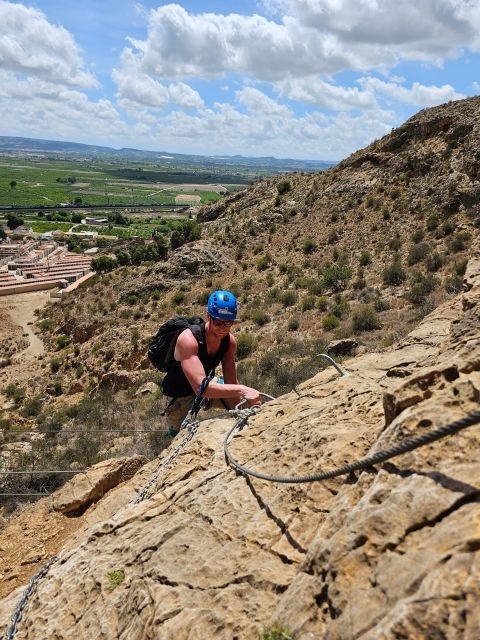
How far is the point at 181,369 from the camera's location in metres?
4.82

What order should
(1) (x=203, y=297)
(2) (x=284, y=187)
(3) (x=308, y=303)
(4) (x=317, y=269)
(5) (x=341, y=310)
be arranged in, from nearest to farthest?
(5) (x=341, y=310) < (3) (x=308, y=303) < (1) (x=203, y=297) < (4) (x=317, y=269) < (2) (x=284, y=187)

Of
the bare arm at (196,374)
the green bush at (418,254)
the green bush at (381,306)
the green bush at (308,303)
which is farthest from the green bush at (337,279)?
the bare arm at (196,374)

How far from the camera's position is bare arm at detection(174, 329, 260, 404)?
4.27m

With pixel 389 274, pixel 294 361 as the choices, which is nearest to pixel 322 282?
pixel 389 274

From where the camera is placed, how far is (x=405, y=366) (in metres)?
4.20

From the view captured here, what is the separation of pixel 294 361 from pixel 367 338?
223 centimetres

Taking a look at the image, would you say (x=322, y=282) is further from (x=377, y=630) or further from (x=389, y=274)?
(x=377, y=630)

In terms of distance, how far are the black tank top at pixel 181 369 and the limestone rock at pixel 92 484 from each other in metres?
2.40

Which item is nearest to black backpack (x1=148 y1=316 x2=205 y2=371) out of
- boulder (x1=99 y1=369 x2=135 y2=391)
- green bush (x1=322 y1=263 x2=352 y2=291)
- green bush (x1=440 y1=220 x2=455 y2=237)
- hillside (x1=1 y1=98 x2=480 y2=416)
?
hillside (x1=1 y1=98 x2=480 y2=416)

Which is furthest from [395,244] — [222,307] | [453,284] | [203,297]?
[222,307]

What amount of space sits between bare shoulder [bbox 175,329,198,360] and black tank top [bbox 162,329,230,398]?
6.3 inches

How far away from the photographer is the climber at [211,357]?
4.30 metres

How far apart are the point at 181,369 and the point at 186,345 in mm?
556

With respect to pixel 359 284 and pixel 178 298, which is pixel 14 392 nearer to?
pixel 178 298
